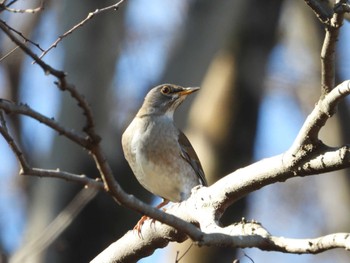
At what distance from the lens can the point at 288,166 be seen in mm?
4164

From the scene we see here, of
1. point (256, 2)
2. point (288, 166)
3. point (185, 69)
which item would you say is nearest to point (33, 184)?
point (185, 69)

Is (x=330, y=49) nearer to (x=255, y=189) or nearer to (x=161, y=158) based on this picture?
(x=255, y=189)

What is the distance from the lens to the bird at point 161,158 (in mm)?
7422

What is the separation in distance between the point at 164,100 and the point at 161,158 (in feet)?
3.40

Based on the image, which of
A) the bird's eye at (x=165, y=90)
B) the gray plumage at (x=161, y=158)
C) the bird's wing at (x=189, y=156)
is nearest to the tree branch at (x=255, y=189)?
the gray plumage at (x=161, y=158)

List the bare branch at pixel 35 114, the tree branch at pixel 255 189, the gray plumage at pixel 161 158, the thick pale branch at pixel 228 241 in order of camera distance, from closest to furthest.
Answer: the bare branch at pixel 35 114 → the thick pale branch at pixel 228 241 → the tree branch at pixel 255 189 → the gray plumage at pixel 161 158

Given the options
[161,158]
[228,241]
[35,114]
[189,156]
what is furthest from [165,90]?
[35,114]

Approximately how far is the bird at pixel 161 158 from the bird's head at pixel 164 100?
11 centimetres

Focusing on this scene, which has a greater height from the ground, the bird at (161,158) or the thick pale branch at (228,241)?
the bird at (161,158)

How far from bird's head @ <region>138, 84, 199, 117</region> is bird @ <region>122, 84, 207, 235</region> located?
113 millimetres

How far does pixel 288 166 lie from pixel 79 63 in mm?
6435

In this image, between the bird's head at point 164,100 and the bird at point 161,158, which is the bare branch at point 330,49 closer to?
the bird at point 161,158

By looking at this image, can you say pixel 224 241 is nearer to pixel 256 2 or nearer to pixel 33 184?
pixel 33 184

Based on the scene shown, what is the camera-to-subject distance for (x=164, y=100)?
27.5 ft
